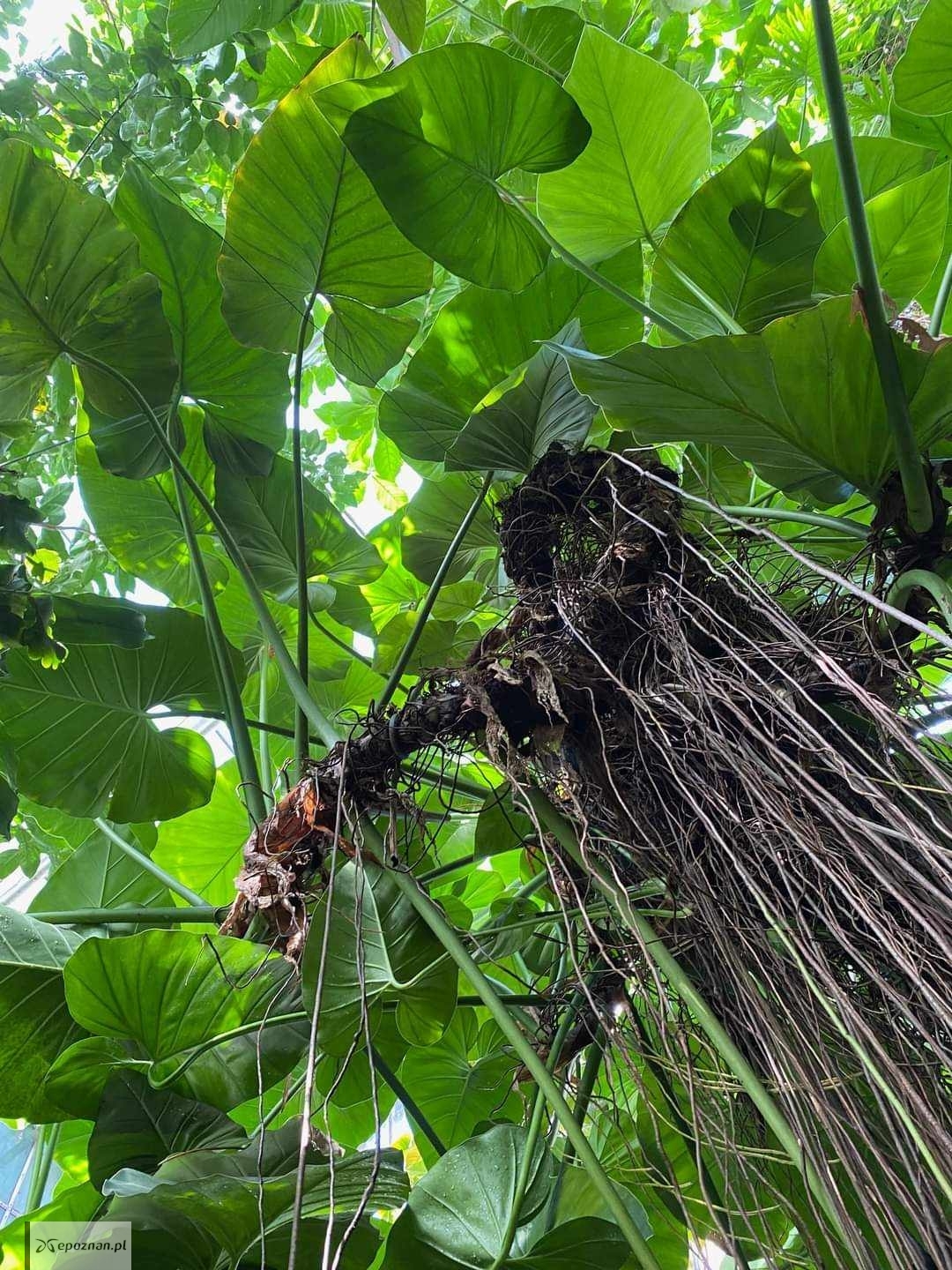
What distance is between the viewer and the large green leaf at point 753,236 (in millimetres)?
810

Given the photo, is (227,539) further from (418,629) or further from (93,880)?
(93,880)

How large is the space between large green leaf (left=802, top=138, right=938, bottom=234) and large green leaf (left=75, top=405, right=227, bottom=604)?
2.96 feet

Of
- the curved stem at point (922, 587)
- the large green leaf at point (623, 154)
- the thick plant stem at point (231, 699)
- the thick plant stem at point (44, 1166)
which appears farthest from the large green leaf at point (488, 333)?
the thick plant stem at point (44, 1166)

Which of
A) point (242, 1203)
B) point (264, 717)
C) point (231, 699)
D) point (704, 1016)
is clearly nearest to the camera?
point (704, 1016)

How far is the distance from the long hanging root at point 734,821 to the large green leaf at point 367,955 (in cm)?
6

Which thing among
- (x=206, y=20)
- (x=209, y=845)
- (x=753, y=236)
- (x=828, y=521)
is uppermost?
(x=206, y=20)

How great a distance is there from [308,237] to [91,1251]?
0.96 meters

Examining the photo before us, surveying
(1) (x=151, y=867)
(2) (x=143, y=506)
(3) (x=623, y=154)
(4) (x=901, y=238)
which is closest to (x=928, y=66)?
Answer: (4) (x=901, y=238)

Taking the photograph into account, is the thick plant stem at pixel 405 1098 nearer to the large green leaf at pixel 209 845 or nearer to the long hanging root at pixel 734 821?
the long hanging root at pixel 734 821

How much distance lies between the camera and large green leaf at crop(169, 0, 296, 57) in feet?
3.57

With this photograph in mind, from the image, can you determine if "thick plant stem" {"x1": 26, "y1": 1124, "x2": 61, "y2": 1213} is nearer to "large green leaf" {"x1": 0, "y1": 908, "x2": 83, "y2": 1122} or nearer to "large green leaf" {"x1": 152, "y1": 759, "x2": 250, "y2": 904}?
"large green leaf" {"x1": 0, "y1": 908, "x2": 83, "y2": 1122}

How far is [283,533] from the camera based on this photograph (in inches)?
44.6

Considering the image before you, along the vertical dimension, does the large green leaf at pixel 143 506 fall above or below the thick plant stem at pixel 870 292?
above

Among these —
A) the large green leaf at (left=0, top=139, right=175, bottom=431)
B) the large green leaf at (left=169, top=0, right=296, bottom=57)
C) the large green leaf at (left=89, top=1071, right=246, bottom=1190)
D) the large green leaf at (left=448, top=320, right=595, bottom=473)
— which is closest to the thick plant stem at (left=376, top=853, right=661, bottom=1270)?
the large green leaf at (left=89, top=1071, right=246, bottom=1190)
